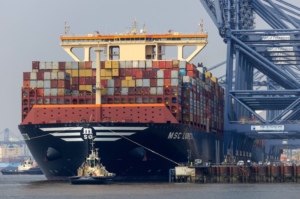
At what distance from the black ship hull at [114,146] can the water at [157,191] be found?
3198 mm

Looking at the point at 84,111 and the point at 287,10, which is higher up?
the point at 287,10

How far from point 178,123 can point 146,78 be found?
5.17 metres

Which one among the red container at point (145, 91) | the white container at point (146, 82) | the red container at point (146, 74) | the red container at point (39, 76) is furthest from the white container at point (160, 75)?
the red container at point (39, 76)

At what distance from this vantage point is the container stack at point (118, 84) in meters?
96.6

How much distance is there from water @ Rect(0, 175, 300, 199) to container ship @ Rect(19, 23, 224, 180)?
12.2ft

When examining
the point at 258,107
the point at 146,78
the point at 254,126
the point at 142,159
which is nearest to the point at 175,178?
the point at 142,159

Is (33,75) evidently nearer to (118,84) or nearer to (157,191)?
(118,84)

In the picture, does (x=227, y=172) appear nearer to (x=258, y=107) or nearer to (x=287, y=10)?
(x=287, y=10)

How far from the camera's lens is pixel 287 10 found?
124 metres

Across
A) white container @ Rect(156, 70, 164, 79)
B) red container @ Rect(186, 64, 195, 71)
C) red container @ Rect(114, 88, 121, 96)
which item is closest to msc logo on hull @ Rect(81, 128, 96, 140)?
red container @ Rect(114, 88, 121, 96)

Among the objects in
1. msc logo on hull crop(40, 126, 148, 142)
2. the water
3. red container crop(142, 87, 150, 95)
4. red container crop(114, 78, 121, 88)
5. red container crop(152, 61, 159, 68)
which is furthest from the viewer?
red container crop(152, 61, 159, 68)

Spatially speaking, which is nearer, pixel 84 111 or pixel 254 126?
pixel 84 111

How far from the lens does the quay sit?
3775 inches

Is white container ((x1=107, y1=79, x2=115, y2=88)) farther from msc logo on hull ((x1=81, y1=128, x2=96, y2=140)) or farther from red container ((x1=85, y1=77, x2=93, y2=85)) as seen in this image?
msc logo on hull ((x1=81, y1=128, x2=96, y2=140))
